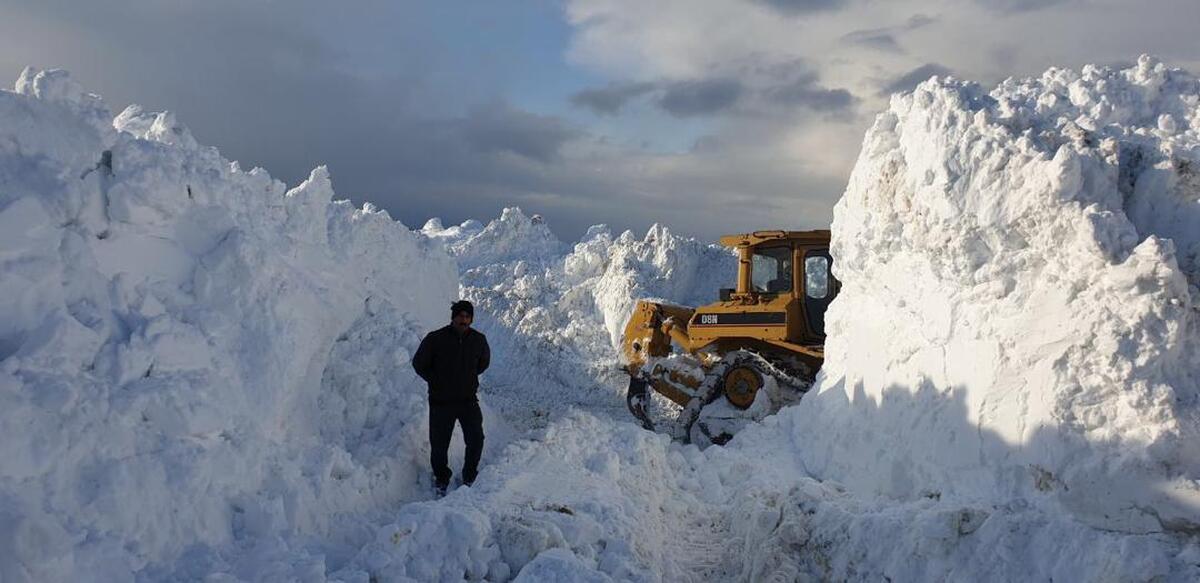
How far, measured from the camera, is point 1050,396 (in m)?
5.44

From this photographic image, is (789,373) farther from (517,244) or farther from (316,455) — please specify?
(517,244)

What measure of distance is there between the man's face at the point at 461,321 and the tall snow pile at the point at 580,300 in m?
8.12

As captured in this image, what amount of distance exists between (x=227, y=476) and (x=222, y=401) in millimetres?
622

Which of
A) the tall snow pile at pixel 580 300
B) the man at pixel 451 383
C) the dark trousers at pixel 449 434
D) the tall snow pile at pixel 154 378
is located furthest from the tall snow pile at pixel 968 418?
the tall snow pile at pixel 580 300

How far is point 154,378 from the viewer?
16.0ft

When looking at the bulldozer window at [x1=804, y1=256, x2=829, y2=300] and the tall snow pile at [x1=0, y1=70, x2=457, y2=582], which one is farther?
the bulldozer window at [x1=804, y1=256, x2=829, y2=300]

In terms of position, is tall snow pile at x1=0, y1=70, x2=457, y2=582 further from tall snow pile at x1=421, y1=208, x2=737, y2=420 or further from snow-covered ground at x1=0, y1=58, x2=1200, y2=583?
tall snow pile at x1=421, y1=208, x2=737, y2=420

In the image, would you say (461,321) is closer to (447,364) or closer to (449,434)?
(447,364)

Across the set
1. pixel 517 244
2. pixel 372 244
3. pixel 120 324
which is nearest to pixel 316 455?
pixel 120 324

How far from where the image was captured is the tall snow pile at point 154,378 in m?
3.99

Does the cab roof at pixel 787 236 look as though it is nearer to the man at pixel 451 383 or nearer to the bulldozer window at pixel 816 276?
the bulldozer window at pixel 816 276

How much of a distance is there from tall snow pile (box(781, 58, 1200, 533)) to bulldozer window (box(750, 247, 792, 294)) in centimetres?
264

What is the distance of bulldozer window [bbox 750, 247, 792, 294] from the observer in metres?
11.2

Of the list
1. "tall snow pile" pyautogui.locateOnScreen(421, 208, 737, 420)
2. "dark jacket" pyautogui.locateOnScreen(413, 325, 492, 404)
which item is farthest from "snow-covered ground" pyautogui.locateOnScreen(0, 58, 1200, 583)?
"tall snow pile" pyautogui.locateOnScreen(421, 208, 737, 420)
